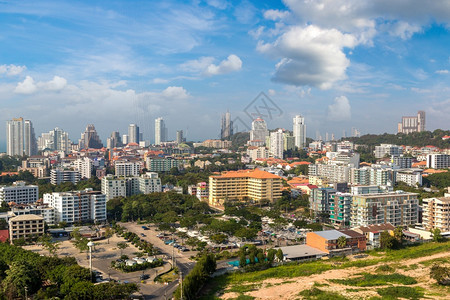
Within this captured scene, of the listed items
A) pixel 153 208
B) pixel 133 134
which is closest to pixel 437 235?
pixel 153 208

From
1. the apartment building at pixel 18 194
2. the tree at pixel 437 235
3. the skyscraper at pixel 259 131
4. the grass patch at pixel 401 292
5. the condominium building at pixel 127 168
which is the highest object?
the skyscraper at pixel 259 131

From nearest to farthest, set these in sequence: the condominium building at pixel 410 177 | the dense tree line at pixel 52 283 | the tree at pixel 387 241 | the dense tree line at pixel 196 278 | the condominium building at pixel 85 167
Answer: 1. the dense tree line at pixel 52 283
2. the dense tree line at pixel 196 278
3. the tree at pixel 387 241
4. the condominium building at pixel 410 177
5. the condominium building at pixel 85 167

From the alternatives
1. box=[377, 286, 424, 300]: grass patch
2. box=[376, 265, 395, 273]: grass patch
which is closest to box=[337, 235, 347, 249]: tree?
→ box=[376, 265, 395, 273]: grass patch

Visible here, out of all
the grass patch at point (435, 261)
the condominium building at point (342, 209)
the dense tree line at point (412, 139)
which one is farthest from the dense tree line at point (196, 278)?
the dense tree line at point (412, 139)

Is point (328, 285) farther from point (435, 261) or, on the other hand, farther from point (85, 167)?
point (85, 167)

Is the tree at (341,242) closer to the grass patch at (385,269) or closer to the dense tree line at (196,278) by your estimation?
the grass patch at (385,269)

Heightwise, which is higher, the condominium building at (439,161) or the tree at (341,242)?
the condominium building at (439,161)

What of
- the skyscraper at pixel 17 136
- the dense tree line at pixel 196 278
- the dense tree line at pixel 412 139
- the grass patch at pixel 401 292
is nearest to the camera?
the dense tree line at pixel 196 278
